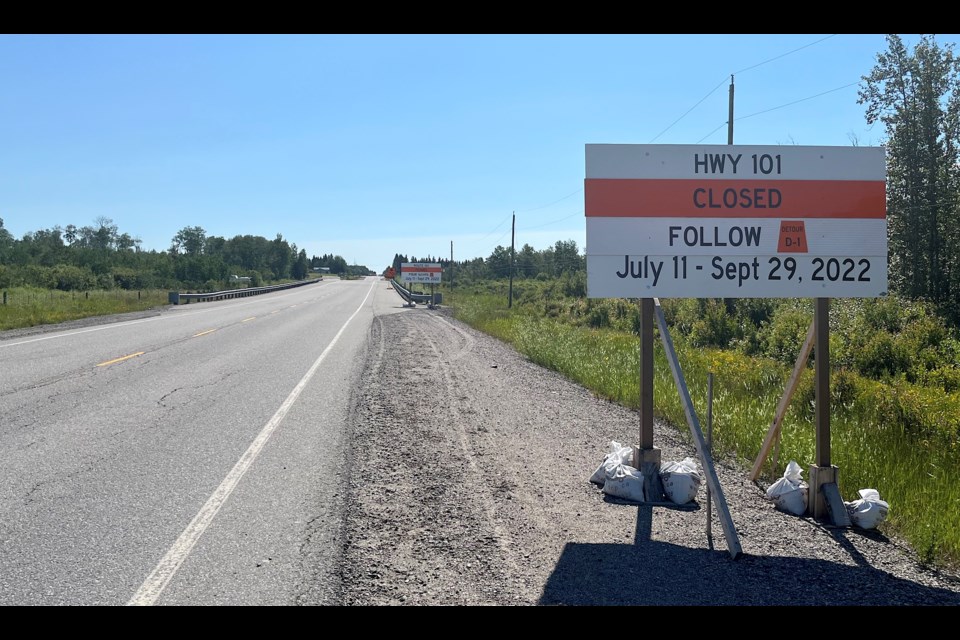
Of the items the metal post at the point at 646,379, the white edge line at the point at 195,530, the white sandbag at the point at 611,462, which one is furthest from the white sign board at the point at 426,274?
the metal post at the point at 646,379

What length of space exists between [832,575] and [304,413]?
22.1 feet

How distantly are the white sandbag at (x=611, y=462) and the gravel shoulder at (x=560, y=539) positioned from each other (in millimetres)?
105

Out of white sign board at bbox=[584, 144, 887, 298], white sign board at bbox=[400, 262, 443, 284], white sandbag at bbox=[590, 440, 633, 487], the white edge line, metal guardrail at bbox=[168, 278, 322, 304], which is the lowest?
the white edge line

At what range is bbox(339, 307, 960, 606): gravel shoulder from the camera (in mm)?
3936

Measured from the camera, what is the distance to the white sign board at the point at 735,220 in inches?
226

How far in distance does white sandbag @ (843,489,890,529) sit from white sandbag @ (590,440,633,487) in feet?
5.91

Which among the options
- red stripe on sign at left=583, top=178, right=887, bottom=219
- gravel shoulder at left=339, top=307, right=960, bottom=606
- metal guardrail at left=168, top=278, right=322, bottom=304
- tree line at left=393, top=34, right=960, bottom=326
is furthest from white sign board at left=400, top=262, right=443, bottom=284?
red stripe on sign at left=583, top=178, right=887, bottom=219

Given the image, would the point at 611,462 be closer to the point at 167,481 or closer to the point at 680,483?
the point at 680,483

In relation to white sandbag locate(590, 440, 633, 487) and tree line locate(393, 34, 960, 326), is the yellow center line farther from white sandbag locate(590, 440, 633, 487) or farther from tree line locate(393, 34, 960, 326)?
tree line locate(393, 34, 960, 326)

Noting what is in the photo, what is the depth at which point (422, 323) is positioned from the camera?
2880cm

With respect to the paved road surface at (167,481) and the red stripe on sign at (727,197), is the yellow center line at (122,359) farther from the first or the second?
the red stripe on sign at (727,197)

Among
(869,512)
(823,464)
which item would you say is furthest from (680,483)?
(869,512)
